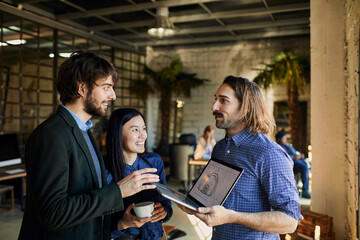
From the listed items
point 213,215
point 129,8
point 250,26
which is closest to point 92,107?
point 213,215

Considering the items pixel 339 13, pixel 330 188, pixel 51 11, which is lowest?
pixel 330 188

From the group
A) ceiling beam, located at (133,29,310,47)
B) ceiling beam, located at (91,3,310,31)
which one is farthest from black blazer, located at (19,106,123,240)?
ceiling beam, located at (133,29,310,47)

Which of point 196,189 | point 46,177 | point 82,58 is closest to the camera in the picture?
point 46,177

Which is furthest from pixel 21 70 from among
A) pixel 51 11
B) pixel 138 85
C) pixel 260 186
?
pixel 260 186

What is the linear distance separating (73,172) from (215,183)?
2.21 ft

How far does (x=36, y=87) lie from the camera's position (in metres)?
6.51

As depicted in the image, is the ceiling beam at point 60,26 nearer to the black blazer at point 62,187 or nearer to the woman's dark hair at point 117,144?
the woman's dark hair at point 117,144

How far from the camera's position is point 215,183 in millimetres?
1512

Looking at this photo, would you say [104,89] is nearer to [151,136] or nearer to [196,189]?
[196,189]

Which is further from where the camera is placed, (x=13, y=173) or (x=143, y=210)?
(x=13, y=173)

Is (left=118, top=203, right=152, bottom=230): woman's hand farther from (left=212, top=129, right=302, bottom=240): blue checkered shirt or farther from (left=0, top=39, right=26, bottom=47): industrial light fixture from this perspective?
(left=0, top=39, right=26, bottom=47): industrial light fixture

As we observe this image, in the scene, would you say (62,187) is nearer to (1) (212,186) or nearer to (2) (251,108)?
(1) (212,186)

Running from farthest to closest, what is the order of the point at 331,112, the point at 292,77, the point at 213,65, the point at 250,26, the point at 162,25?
1. the point at 213,65
2. the point at 292,77
3. the point at 250,26
4. the point at 162,25
5. the point at 331,112

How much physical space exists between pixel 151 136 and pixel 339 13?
311 inches
